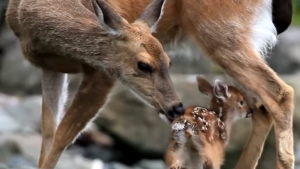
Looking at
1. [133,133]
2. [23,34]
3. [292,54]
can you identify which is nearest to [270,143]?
[133,133]

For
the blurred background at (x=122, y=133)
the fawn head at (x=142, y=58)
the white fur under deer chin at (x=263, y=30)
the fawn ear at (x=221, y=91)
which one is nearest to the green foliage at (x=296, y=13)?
the blurred background at (x=122, y=133)

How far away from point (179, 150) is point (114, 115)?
5.84m

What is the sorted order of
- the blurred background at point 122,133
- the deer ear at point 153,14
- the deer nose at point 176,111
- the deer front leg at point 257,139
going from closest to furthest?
the deer nose at point 176,111
the deer ear at point 153,14
the deer front leg at point 257,139
the blurred background at point 122,133

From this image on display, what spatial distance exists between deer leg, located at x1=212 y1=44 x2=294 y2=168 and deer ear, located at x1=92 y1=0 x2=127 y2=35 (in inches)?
39.0

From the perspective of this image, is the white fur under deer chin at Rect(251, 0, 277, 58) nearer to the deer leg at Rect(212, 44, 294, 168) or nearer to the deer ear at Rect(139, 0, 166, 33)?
the deer leg at Rect(212, 44, 294, 168)

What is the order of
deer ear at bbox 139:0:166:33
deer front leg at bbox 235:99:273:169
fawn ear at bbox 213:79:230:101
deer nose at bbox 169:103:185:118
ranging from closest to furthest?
1. deer nose at bbox 169:103:185:118
2. deer ear at bbox 139:0:166:33
3. fawn ear at bbox 213:79:230:101
4. deer front leg at bbox 235:99:273:169

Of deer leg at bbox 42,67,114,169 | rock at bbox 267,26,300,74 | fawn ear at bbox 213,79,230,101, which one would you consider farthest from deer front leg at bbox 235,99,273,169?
rock at bbox 267,26,300,74

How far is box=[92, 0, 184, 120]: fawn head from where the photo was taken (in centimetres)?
931

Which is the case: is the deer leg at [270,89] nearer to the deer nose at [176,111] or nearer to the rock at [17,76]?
the deer nose at [176,111]

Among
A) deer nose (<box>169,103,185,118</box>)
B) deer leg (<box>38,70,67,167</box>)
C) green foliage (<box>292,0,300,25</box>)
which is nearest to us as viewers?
deer nose (<box>169,103,185,118</box>)

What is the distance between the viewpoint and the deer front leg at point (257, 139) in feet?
33.6

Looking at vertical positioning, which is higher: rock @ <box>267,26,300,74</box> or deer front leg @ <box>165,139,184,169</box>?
deer front leg @ <box>165,139,184,169</box>

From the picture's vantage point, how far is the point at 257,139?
1030 centimetres

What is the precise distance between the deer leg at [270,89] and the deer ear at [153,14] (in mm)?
672
